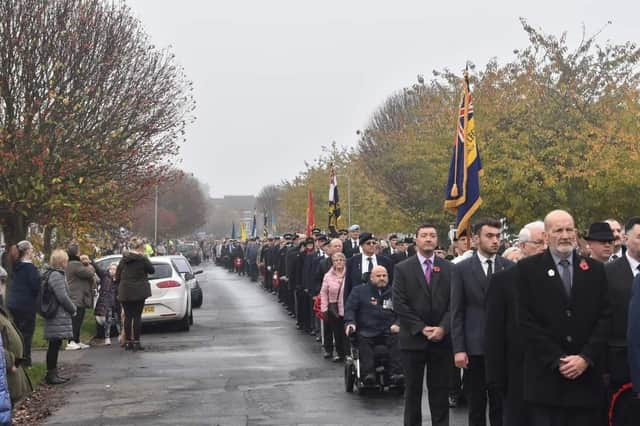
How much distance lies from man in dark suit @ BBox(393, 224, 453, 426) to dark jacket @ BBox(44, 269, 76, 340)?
633cm

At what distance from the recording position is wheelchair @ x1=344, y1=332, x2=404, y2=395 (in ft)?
Result: 44.7

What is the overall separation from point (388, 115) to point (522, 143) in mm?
33834

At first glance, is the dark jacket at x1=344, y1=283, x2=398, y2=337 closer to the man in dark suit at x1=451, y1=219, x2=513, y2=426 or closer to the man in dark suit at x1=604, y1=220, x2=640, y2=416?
the man in dark suit at x1=451, y1=219, x2=513, y2=426

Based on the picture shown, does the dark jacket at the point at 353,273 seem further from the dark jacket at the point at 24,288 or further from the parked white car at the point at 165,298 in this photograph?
the parked white car at the point at 165,298

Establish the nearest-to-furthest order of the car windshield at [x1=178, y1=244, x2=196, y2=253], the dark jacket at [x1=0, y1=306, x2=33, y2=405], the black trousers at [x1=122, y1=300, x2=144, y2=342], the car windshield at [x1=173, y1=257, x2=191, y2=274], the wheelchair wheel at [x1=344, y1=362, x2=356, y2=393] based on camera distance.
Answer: the dark jacket at [x1=0, y1=306, x2=33, y2=405] < the wheelchair wheel at [x1=344, y1=362, x2=356, y2=393] < the black trousers at [x1=122, y1=300, x2=144, y2=342] < the car windshield at [x1=173, y1=257, x2=191, y2=274] < the car windshield at [x1=178, y1=244, x2=196, y2=253]

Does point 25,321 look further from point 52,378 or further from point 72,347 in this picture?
point 72,347

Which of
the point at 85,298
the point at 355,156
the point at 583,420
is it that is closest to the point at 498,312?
the point at 583,420

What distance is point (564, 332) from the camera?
7477 mm

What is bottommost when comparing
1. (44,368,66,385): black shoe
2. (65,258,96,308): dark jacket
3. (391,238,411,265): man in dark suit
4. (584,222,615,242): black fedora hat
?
(44,368,66,385): black shoe

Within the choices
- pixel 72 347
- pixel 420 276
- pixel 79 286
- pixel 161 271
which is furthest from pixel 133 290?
pixel 420 276

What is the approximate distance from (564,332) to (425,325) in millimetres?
3116

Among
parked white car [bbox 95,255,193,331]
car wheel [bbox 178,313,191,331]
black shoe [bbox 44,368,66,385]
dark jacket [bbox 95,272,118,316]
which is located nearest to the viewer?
black shoe [bbox 44,368,66,385]

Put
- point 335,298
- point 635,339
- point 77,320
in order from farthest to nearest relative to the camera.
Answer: point 77,320
point 335,298
point 635,339

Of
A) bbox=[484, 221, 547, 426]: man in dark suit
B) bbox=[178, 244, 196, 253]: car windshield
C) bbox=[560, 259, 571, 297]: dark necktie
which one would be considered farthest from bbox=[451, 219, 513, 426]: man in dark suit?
bbox=[178, 244, 196, 253]: car windshield
